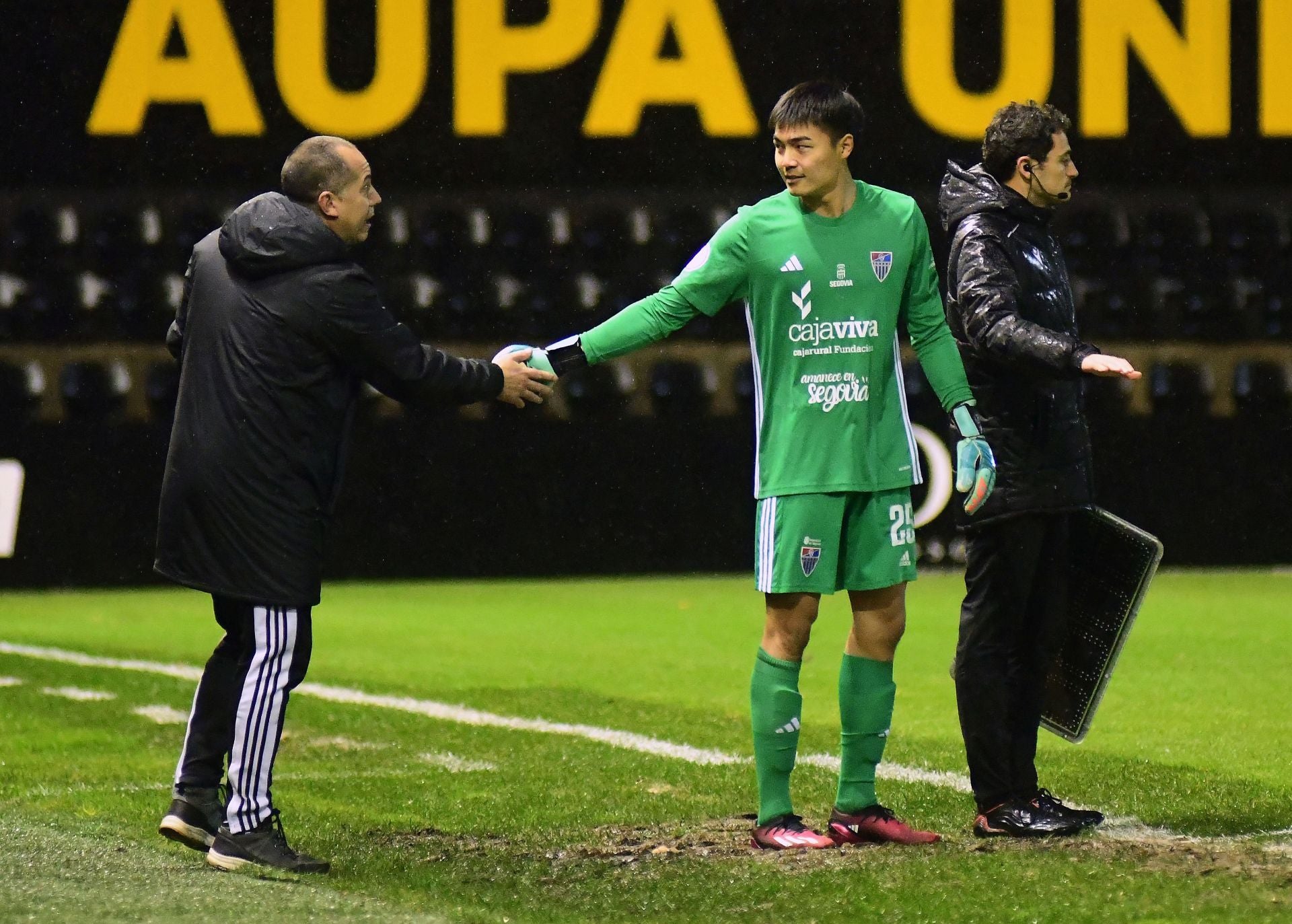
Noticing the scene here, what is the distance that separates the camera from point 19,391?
1173 cm

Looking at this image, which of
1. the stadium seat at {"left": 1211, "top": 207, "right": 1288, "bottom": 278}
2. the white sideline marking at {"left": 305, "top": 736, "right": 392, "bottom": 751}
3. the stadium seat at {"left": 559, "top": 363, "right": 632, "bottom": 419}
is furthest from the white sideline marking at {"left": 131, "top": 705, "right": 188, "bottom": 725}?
the stadium seat at {"left": 1211, "top": 207, "right": 1288, "bottom": 278}

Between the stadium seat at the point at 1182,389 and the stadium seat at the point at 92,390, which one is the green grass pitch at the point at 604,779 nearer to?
the stadium seat at the point at 92,390

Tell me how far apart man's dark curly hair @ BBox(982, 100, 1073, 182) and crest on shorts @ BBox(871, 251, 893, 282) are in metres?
0.41

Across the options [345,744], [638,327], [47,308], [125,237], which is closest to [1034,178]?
[638,327]

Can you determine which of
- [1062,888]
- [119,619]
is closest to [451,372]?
[1062,888]

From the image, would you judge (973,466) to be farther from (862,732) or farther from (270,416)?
(270,416)

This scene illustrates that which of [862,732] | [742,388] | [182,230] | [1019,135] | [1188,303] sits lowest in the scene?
[862,732]

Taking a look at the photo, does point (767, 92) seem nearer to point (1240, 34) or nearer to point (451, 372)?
point (1240, 34)

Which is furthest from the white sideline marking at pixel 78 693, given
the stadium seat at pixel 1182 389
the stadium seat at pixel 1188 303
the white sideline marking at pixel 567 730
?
the stadium seat at pixel 1188 303

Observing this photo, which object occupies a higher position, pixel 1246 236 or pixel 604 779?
pixel 1246 236

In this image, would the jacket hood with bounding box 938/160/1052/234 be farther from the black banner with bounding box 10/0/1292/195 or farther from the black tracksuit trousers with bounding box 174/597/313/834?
the black banner with bounding box 10/0/1292/195

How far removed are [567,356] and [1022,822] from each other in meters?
1.41

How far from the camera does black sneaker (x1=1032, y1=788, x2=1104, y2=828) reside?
4.41 m

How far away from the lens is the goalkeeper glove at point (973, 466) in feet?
13.9
